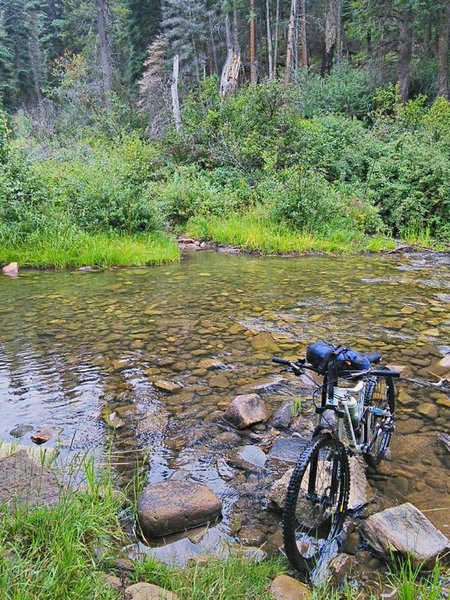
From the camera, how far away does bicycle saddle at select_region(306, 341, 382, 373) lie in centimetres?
253

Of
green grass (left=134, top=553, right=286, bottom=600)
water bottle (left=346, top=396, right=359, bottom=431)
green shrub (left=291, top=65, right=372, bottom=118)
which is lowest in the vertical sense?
green grass (left=134, top=553, right=286, bottom=600)

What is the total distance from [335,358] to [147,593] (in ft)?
4.60

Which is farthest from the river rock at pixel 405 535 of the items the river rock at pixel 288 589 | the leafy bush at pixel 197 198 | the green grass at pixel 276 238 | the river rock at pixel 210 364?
the leafy bush at pixel 197 198

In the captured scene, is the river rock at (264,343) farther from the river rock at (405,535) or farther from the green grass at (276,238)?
the green grass at (276,238)

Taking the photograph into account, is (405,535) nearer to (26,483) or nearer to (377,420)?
(377,420)

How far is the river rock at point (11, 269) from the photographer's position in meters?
9.27

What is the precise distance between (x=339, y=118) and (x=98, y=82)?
1764 centimetres

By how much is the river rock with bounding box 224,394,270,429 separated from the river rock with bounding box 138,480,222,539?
3.05 feet

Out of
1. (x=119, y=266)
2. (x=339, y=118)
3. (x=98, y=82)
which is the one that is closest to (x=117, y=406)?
(x=119, y=266)

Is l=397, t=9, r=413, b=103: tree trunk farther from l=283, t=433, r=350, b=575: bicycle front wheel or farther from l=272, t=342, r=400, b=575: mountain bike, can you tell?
l=283, t=433, r=350, b=575: bicycle front wheel

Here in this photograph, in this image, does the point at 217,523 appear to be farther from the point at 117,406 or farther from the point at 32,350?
the point at 32,350

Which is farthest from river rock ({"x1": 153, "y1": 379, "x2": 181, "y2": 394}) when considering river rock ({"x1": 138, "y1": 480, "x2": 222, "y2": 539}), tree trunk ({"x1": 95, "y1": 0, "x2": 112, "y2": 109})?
tree trunk ({"x1": 95, "y1": 0, "x2": 112, "y2": 109})

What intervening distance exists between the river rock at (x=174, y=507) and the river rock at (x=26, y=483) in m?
0.51

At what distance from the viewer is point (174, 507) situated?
108 inches
